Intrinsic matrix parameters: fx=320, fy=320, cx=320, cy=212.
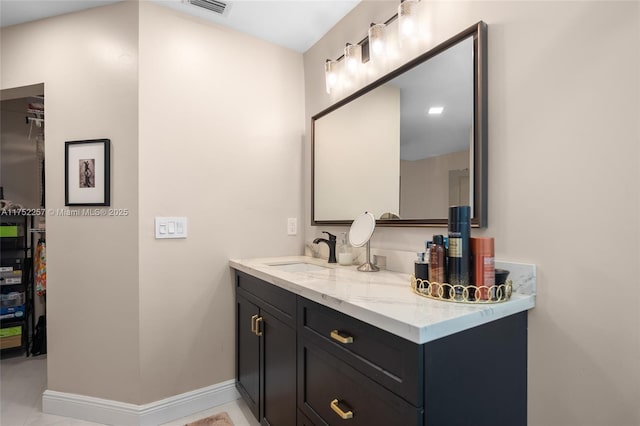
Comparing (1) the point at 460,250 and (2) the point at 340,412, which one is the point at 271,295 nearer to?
(2) the point at 340,412

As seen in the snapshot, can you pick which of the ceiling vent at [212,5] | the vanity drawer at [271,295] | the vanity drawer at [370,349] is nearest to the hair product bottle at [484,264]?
the vanity drawer at [370,349]

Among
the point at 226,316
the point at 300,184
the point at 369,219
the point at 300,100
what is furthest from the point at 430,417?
the point at 300,100

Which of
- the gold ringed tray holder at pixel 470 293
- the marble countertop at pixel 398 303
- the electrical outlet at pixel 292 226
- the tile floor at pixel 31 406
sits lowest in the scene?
the tile floor at pixel 31 406

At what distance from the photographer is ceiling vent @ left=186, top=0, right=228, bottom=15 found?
1855 millimetres

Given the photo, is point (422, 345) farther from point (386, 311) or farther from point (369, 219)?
point (369, 219)

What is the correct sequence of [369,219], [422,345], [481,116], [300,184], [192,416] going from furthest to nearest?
1. [300,184]
2. [192,416]
3. [369,219]
4. [481,116]
5. [422,345]

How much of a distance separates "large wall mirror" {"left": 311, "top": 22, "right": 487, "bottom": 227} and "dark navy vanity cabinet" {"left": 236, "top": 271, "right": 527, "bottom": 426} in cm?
48

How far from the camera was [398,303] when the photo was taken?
984mm

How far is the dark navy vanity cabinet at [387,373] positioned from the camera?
2.66 feet

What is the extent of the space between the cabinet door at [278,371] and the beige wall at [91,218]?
2.54ft

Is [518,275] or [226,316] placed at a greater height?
[518,275]

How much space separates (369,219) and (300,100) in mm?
1217

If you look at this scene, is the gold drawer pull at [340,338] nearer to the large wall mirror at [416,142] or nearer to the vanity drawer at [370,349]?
the vanity drawer at [370,349]

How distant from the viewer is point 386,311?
0.90 meters
